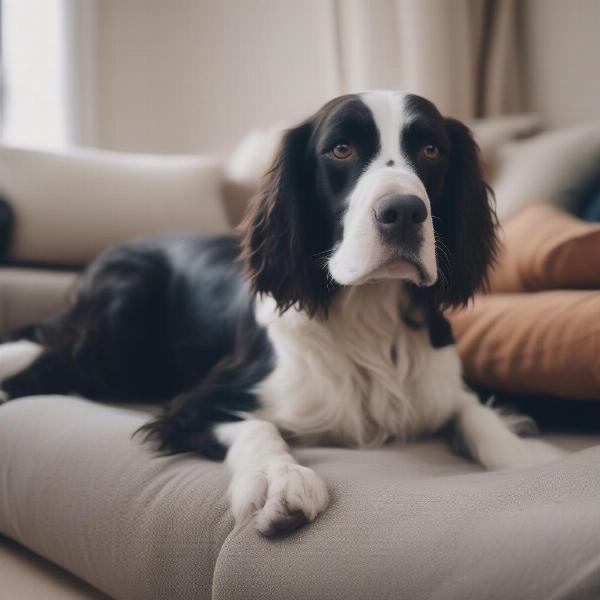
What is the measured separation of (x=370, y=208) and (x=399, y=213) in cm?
6

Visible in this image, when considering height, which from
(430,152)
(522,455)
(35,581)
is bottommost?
(35,581)

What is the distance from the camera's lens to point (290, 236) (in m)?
1.51

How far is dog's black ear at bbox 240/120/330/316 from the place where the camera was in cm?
150

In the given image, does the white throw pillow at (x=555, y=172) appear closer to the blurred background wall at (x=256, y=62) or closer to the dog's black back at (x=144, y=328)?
the blurred background wall at (x=256, y=62)

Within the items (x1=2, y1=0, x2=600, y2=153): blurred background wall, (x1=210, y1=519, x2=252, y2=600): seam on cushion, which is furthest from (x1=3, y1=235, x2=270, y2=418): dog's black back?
(x1=2, y1=0, x2=600, y2=153): blurred background wall

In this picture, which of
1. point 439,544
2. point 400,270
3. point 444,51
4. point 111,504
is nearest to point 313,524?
point 439,544

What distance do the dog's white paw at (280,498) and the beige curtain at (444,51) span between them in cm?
267

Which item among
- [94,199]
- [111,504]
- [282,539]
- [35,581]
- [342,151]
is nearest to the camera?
[282,539]

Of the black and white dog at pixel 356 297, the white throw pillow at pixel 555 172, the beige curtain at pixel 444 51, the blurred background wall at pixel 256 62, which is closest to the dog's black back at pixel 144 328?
the black and white dog at pixel 356 297

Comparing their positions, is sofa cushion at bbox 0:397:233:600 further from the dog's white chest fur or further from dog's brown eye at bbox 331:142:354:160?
dog's brown eye at bbox 331:142:354:160

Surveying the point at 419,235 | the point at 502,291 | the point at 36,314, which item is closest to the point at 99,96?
the point at 36,314

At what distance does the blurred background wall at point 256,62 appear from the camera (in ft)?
11.0

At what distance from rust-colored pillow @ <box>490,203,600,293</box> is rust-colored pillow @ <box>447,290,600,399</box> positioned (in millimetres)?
58

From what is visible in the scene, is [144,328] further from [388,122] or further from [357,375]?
[388,122]
